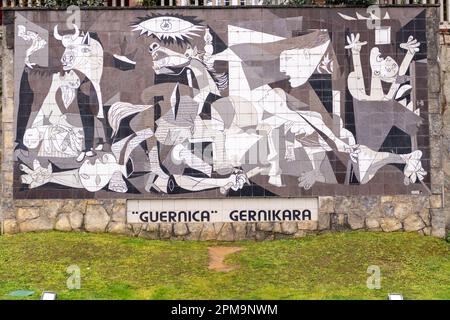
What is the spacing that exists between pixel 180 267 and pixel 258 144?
4.08 metres

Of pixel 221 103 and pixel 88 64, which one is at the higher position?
pixel 88 64

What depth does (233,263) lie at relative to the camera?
40.4ft

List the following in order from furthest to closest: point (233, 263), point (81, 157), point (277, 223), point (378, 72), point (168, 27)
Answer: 1. point (168, 27)
2. point (378, 72)
3. point (81, 157)
4. point (277, 223)
5. point (233, 263)

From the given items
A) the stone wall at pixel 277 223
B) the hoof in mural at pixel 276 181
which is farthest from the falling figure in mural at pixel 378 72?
the hoof in mural at pixel 276 181

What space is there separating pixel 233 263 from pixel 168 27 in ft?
21.2

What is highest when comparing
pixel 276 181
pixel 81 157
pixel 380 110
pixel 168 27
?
pixel 168 27

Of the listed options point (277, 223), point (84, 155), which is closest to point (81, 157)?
point (84, 155)

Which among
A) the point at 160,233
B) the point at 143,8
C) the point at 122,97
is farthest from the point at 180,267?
the point at 143,8

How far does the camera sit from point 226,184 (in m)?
14.4

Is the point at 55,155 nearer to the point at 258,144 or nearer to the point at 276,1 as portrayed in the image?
the point at 258,144

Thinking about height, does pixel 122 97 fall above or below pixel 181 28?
below

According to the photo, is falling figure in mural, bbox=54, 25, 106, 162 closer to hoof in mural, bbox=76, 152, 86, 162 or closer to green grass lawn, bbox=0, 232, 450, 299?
hoof in mural, bbox=76, 152, 86, 162

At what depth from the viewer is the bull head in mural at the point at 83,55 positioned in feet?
48.1

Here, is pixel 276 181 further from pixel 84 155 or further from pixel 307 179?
pixel 84 155
